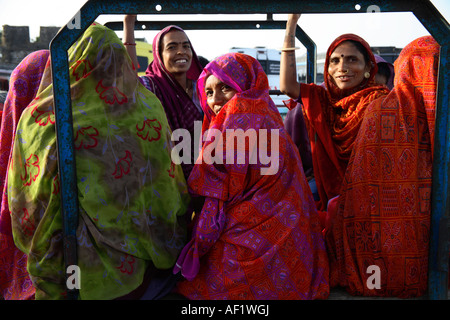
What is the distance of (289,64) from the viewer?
297 cm

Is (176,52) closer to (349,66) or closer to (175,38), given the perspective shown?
(175,38)

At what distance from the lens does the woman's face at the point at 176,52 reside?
138 inches

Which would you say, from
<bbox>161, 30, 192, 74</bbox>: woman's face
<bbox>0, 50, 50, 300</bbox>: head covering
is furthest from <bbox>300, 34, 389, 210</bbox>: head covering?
<bbox>0, 50, 50, 300</bbox>: head covering

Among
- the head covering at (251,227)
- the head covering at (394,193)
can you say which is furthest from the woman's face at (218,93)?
the head covering at (394,193)

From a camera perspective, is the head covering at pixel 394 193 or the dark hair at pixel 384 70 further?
the dark hair at pixel 384 70

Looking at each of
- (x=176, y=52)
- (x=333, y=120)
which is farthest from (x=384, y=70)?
(x=176, y=52)

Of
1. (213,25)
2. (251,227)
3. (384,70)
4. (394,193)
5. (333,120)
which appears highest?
(213,25)

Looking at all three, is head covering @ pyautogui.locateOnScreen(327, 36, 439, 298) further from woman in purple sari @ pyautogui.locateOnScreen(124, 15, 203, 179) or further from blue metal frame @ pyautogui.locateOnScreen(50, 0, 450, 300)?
woman in purple sari @ pyautogui.locateOnScreen(124, 15, 203, 179)

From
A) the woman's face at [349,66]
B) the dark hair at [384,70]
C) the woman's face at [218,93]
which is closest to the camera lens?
the woman's face at [218,93]

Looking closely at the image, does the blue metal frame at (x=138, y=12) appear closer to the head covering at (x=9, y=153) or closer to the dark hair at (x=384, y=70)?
the head covering at (x=9, y=153)

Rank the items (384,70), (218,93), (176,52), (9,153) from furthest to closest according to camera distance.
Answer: (384,70) < (176,52) < (218,93) < (9,153)

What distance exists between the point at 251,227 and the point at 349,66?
4.75 feet

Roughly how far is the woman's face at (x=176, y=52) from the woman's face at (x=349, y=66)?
1.19m

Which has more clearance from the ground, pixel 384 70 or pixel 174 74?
pixel 384 70
